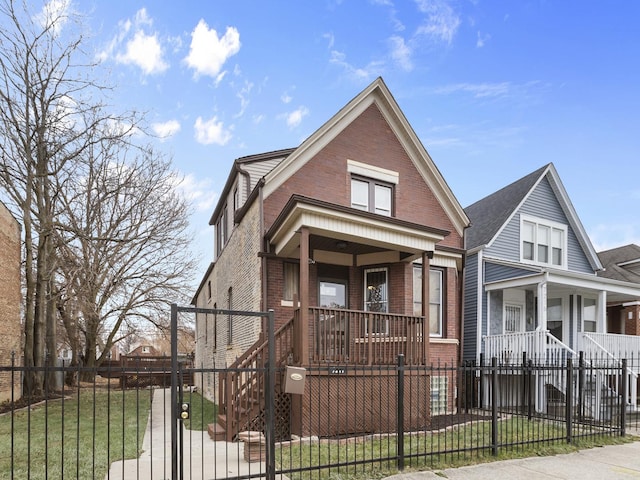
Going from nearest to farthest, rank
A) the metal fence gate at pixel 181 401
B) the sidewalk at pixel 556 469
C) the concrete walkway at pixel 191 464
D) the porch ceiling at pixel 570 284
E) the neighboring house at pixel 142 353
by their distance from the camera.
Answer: the metal fence gate at pixel 181 401 → the concrete walkway at pixel 191 464 → the sidewalk at pixel 556 469 → the porch ceiling at pixel 570 284 → the neighboring house at pixel 142 353

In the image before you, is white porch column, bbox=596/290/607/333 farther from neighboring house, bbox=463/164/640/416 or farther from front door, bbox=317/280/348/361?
front door, bbox=317/280/348/361

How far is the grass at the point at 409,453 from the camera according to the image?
20.7ft

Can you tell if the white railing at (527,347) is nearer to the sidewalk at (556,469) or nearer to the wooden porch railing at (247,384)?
the sidewalk at (556,469)

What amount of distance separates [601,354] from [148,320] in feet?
81.3

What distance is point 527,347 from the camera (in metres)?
13.1

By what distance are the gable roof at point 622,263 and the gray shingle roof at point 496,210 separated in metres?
5.49

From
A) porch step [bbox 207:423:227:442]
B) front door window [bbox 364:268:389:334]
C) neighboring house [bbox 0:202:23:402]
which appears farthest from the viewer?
neighboring house [bbox 0:202:23:402]

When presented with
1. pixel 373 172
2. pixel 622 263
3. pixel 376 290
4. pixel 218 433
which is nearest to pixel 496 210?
pixel 373 172

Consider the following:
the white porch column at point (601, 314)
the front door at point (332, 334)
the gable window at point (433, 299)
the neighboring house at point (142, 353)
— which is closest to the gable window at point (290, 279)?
the front door at point (332, 334)

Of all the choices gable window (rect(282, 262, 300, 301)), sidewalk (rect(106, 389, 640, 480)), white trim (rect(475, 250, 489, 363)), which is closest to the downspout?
gable window (rect(282, 262, 300, 301))

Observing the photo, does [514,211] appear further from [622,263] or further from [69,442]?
[69,442]

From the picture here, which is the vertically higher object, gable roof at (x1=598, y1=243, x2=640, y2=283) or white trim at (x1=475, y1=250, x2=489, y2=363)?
gable roof at (x1=598, y1=243, x2=640, y2=283)

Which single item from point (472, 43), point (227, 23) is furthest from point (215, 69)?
point (472, 43)

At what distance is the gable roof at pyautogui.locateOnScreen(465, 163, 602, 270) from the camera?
15.8 metres
